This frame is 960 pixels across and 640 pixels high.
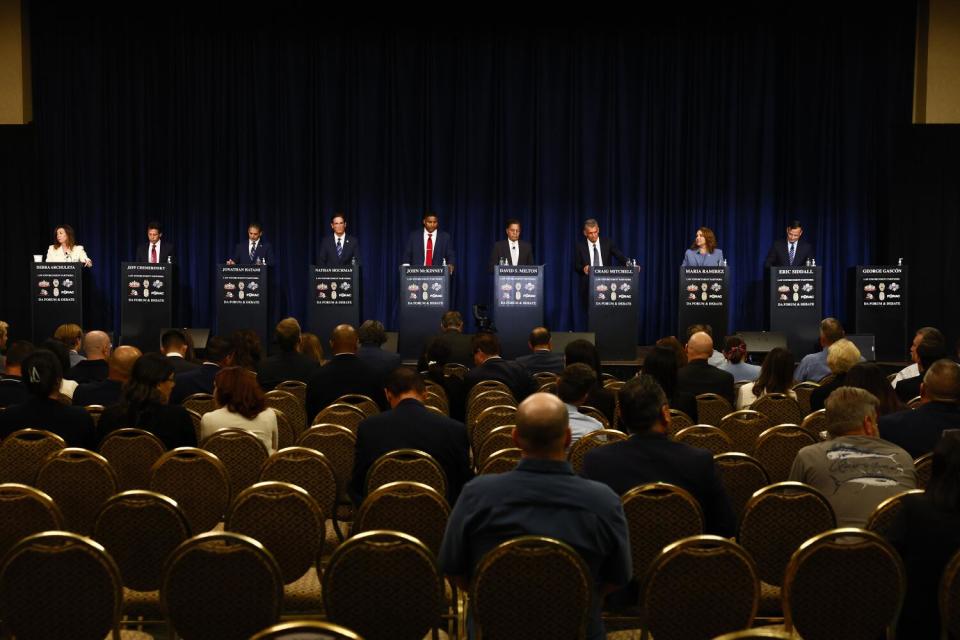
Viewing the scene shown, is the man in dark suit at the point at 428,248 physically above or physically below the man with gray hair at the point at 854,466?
above

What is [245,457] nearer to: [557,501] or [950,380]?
[557,501]

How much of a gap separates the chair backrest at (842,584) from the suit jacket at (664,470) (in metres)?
0.66

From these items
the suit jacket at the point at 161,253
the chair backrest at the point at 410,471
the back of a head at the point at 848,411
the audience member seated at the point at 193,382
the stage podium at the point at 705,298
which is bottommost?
the chair backrest at the point at 410,471

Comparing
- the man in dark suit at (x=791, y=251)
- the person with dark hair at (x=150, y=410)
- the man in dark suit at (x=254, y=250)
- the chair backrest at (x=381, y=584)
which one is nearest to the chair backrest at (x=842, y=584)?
the chair backrest at (x=381, y=584)

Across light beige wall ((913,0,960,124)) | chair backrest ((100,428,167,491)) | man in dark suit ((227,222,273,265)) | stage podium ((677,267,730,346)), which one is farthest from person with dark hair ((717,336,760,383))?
man in dark suit ((227,222,273,265))

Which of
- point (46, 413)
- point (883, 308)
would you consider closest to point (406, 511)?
point (46, 413)

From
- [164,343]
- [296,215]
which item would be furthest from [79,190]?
[164,343]

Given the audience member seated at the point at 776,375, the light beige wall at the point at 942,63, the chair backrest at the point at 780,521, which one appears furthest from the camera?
the light beige wall at the point at 942,63

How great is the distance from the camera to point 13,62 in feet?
48.2

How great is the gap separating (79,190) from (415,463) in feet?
38.7

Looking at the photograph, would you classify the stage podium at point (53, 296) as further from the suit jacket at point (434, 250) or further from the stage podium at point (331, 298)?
the suit jacket at point (434, 250)

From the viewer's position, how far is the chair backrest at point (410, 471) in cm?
486

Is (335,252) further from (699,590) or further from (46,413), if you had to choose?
(699,590)

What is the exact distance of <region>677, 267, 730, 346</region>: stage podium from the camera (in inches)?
516
